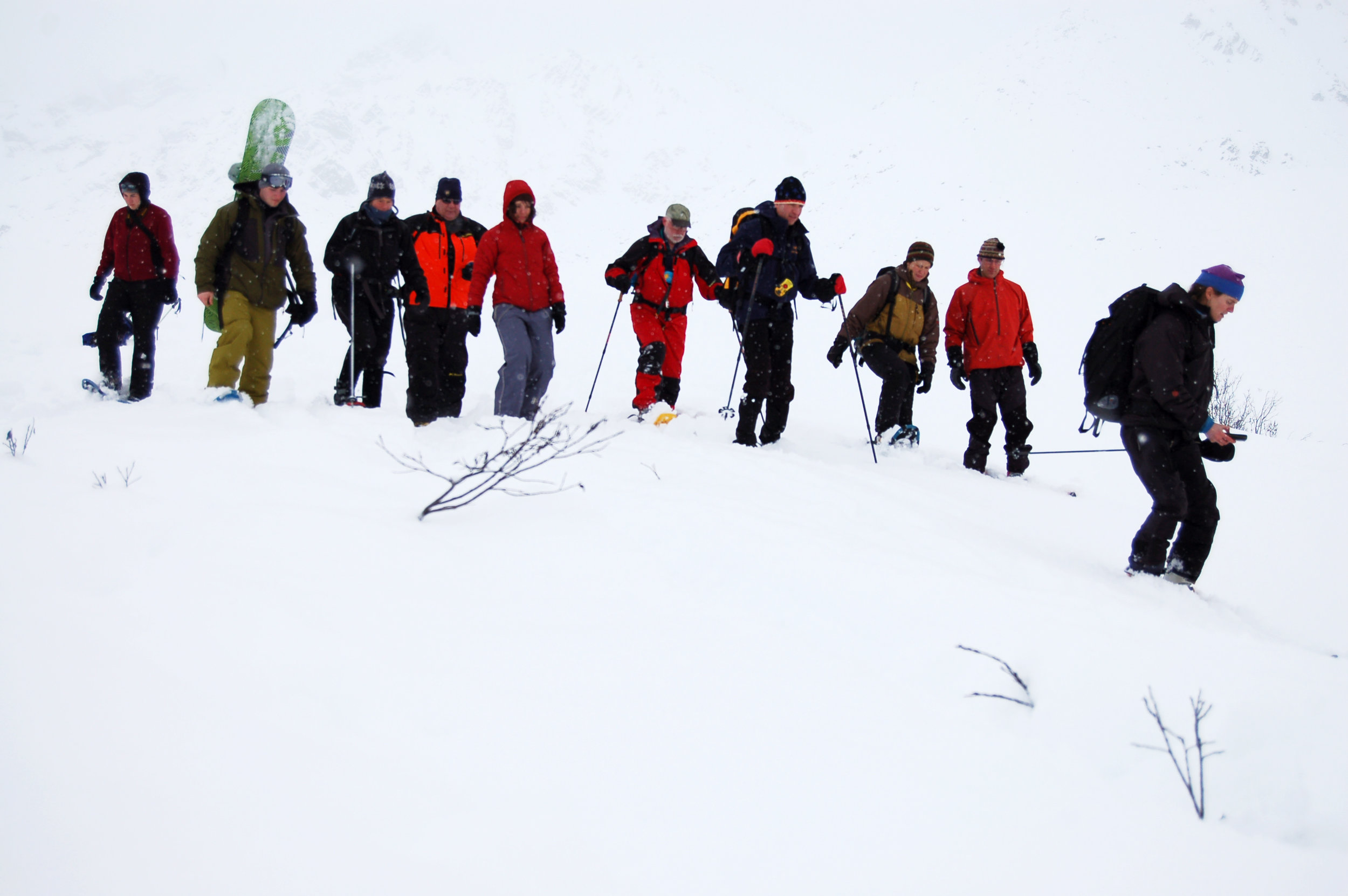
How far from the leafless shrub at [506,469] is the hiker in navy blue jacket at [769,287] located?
1.89 meters

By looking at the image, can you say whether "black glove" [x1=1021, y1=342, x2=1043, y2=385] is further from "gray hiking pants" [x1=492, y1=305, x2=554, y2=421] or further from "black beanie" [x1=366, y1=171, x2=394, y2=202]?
"black beanie" [x1=366, y1=171, x2=394, y2=202]

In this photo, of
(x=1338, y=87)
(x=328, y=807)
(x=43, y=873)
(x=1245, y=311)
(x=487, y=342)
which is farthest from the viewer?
(x=1338, y=87)

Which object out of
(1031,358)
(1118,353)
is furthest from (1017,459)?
(1118,353)

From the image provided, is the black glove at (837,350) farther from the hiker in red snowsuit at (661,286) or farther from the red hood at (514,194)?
the red hood at (514,194)

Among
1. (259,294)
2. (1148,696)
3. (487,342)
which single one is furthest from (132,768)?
(487,342)

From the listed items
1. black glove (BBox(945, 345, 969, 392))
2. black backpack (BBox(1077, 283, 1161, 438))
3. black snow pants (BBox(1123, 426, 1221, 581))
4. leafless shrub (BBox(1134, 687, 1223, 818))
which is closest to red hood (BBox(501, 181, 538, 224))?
black glove (BBox(945, 345, 969, 392))

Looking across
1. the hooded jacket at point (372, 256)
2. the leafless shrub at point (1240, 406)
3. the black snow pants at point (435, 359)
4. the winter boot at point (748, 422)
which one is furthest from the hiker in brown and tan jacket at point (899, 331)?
the leafless shrub at point (1240, 406)

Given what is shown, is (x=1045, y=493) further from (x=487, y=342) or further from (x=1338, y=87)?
(x=1338, y=87)

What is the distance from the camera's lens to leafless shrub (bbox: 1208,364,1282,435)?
1123cm

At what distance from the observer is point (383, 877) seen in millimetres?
1396

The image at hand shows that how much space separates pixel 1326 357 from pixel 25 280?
26.7m

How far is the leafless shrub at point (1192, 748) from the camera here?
1.75 m

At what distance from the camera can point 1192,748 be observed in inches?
75.0

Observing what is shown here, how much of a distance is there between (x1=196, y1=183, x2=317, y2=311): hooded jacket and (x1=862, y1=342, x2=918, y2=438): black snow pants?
15.5 ft
